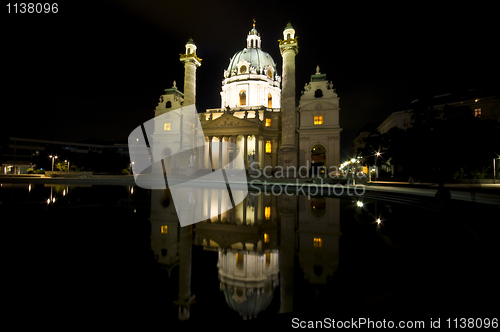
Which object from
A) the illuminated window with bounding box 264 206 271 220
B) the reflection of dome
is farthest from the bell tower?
the reflection of dome

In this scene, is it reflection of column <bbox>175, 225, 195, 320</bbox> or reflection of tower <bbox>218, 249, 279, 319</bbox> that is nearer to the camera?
reflection of column <bbox>175, 225, 195, 320</bbox>

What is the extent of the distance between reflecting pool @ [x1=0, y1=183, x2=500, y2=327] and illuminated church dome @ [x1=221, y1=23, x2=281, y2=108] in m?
48.4

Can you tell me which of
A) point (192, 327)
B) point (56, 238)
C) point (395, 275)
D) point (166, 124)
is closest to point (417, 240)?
point (395, 275)

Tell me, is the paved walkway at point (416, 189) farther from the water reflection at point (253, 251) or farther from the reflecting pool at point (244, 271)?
the water reflection at point (253, 251)

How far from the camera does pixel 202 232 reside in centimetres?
661

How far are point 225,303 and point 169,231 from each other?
402cm

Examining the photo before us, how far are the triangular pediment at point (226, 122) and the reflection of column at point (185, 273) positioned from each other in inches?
1406

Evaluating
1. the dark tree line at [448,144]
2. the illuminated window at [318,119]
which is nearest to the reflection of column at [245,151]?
the illuminated window at [318,119]

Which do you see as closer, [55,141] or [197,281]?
[197,281]

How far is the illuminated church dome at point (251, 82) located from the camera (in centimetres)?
5431

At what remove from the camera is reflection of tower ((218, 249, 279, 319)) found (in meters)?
3.22

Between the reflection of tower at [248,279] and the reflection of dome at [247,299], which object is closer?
the reflection of dome at [247,299]

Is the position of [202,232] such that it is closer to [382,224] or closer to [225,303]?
[225,303]

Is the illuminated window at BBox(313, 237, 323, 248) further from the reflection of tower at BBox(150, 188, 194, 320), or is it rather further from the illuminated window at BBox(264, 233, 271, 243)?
the reflection of tower at BBox(150, 188, 194, 320)
